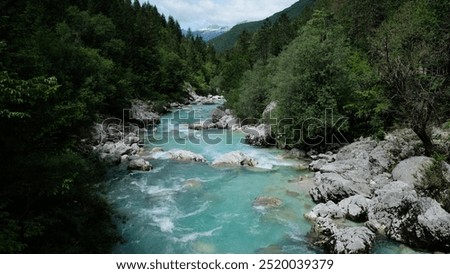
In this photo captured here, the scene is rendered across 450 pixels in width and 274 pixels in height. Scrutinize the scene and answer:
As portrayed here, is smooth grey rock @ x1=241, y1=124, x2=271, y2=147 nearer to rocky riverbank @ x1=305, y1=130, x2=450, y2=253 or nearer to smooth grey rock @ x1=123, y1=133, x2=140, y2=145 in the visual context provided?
rocky riverbank @ x1=305, y1=130, x2=450, y2=253

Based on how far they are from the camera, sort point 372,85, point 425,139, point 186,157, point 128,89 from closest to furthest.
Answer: point 425,139 < point 186,157 < point 372,85 < point 128,89

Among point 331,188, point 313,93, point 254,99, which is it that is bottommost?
point 331,188

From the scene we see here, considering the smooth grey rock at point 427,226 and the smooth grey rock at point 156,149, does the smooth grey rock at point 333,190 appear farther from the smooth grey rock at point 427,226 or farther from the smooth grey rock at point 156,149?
the smooth grey rock at point 156,149

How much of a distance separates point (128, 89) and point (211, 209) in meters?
23.4

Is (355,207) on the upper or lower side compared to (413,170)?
lower

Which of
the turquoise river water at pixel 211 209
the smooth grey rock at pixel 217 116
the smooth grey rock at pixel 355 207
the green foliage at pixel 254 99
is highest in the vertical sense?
the green foliage at pixel 254 99

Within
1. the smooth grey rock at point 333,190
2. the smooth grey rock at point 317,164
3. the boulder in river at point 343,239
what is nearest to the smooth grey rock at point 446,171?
the smooth grey rock at point 333,190

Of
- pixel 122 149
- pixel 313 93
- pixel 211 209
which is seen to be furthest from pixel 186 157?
pixel 313 93

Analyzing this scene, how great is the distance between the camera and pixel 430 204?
36.4 ft

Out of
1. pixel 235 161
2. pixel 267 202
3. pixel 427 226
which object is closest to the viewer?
pixel 427 226

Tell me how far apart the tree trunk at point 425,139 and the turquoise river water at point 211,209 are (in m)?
5.67

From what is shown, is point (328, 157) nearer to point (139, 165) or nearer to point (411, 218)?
point (411, 218)

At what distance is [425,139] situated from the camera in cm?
1590

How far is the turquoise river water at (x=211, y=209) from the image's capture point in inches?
451
